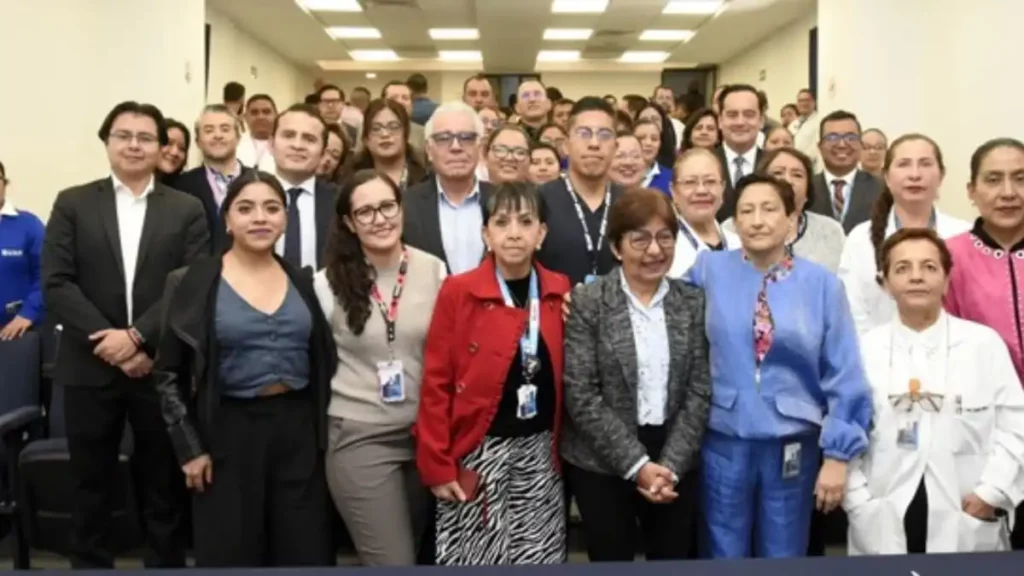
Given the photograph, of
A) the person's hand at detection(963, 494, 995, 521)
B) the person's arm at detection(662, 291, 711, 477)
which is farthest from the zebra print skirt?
→ the person's hand at detection(963, 494, 995, 521)

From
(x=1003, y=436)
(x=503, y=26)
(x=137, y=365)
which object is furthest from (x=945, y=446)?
(x=503, y=26)

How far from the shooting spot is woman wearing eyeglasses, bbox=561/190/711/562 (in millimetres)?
2568

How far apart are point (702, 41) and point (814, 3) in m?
3.42

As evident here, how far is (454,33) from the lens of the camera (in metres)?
14.3

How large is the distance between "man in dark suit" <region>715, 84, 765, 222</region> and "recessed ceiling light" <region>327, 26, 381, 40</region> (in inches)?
408

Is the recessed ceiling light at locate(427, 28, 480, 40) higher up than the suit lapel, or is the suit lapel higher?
the recessed ceiling light at locate(427, 28, 480, 40)

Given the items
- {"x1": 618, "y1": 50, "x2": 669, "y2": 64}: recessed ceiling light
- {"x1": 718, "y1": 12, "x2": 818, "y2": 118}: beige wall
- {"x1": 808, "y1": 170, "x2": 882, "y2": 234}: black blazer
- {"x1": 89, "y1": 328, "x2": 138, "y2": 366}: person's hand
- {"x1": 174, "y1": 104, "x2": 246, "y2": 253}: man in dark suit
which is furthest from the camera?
{"x1": 618, "y1": 50, "x2": 669, "y2": 64}: recessed ceiling light

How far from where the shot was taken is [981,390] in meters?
2.64

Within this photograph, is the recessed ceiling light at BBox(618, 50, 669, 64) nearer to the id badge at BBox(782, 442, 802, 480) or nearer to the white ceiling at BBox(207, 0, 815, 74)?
the white ceiling at BBox(207, 0, 815, 74)

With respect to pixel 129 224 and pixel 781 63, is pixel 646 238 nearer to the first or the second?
pixel 129 224

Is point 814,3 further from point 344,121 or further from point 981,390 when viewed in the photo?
point 981,390

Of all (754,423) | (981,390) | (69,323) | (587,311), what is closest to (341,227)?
(587,311)

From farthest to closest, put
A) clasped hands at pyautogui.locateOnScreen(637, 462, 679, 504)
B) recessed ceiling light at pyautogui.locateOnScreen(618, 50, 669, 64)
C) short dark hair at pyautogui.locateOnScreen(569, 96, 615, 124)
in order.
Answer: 1. recessed ceiling light at pyautogui.locateOnScreen(618, 50, 669, 64)
2. short dark hair at pyautogui.locateOnScreen(569, 96, 615, 124)
3. clasped hands at pyautogui.locateOnScreen(637, 462, 679, 504)

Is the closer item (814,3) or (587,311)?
(587,311)
